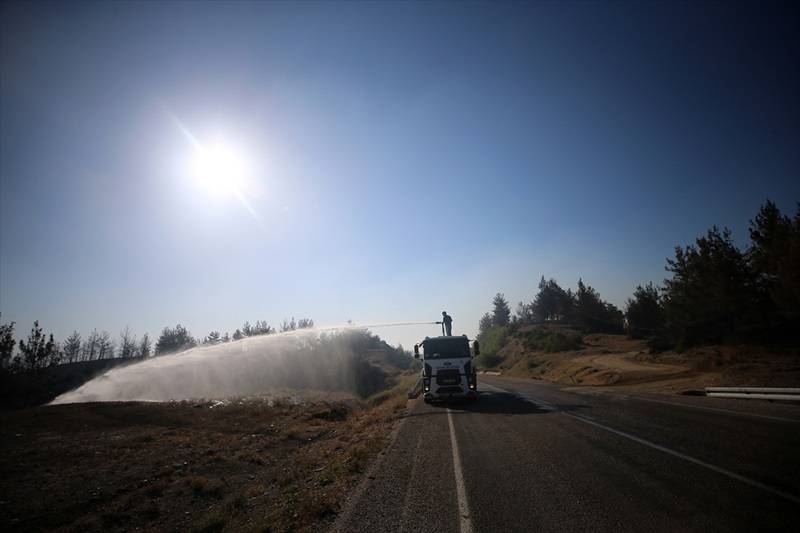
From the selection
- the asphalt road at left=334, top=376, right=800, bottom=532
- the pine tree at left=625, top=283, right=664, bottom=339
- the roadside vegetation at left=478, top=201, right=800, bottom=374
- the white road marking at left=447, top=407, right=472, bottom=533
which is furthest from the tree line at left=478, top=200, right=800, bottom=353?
the white road marking at left=447, top=407, right=472, bottom=533

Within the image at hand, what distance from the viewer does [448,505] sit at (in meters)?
5.67

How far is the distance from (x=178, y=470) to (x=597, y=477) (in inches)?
→ 557

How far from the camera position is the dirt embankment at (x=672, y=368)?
19.7 m

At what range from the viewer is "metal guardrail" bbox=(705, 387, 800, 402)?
1230cm

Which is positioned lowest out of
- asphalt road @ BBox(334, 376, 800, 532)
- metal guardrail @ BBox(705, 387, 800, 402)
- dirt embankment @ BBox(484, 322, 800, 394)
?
dirt embankment @ BBox(484, 322, 800, 394)

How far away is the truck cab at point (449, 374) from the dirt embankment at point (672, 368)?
1183cm

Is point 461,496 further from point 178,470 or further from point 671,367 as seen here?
point 671,367

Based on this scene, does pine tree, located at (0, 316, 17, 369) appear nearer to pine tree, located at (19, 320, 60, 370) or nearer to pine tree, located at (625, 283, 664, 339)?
pine tree, located at (19, 320, 60, 370)

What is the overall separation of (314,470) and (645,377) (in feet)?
90.3

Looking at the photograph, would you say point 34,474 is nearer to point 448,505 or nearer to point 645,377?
point 448,505

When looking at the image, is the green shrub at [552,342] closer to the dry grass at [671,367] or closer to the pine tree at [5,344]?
the dry grass at [671,367]

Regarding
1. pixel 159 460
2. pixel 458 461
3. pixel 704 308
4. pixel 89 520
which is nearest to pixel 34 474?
pixel 159 460

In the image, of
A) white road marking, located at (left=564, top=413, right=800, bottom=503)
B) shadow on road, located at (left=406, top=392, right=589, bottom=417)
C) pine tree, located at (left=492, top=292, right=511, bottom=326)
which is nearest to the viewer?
white road marking, located at (left=564, top=413, right=800, bottom=503)

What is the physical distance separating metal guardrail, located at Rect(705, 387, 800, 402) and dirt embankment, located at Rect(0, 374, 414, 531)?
14.5 m
